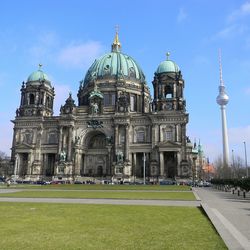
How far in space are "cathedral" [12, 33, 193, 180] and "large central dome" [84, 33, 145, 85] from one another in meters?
0.52

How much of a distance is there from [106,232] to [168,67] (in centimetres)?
8572

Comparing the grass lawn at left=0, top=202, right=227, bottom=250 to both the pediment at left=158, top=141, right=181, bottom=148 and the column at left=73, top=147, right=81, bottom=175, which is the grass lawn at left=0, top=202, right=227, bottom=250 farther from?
the column at left=73, top=147, right=81, bottom=175

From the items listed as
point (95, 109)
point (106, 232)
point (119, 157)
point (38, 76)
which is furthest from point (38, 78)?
point (106, 232)

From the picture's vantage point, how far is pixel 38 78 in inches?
3999

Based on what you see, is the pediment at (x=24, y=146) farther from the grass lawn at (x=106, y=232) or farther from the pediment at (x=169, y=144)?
the grass lawn at (x=106, y=232)

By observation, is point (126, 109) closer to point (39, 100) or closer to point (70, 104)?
point (70, 104)

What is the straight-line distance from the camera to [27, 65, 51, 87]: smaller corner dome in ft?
330

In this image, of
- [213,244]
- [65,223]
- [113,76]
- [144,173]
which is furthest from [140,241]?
[113,76]

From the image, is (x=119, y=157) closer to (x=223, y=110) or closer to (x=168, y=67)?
(x=168, y=67)

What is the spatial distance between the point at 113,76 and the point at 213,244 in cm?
9567

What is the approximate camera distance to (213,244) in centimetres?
989

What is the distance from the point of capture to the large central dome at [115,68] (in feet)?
343

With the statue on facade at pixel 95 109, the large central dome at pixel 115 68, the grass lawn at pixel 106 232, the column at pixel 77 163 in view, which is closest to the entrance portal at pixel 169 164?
the statue on facade at pixel 95 109

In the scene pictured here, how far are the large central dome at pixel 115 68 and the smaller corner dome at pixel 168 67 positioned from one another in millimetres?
13267
